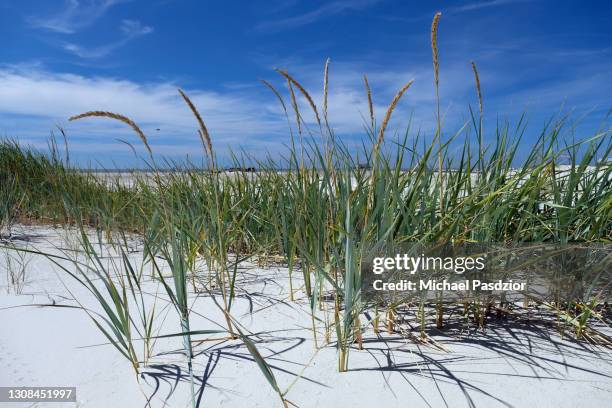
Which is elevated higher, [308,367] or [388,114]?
[388,114]

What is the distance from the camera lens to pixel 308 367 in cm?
118

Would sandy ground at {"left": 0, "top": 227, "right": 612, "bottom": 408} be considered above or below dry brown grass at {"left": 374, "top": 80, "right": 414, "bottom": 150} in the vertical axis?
below

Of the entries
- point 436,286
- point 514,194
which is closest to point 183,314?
point 436,286

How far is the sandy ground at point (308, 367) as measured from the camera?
1.08 m

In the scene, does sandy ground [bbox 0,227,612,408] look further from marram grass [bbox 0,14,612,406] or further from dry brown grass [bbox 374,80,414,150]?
dry brown grass [bbox 374,80,414,150]

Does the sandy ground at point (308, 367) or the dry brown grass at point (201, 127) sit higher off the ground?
the dry brown grass at point (201, 127)

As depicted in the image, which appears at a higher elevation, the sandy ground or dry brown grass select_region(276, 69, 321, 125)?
dry brown grass select_region(276, 69, 321, 125)

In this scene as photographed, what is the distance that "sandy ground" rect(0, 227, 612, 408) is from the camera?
1075 mm

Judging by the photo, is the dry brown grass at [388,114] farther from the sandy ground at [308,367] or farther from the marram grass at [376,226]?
the sandy ground at [308,367]

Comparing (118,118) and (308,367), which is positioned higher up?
(118,118)

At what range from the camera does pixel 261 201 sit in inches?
90.5

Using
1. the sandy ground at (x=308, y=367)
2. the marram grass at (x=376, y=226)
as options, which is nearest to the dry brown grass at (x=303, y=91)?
the marram grass at (x=376, y=226)

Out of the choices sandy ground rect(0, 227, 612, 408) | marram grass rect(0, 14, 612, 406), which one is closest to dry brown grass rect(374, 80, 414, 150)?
marram grass rect(0, 14, 612, 406)

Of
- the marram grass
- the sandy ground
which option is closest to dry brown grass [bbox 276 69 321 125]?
the marram grass
